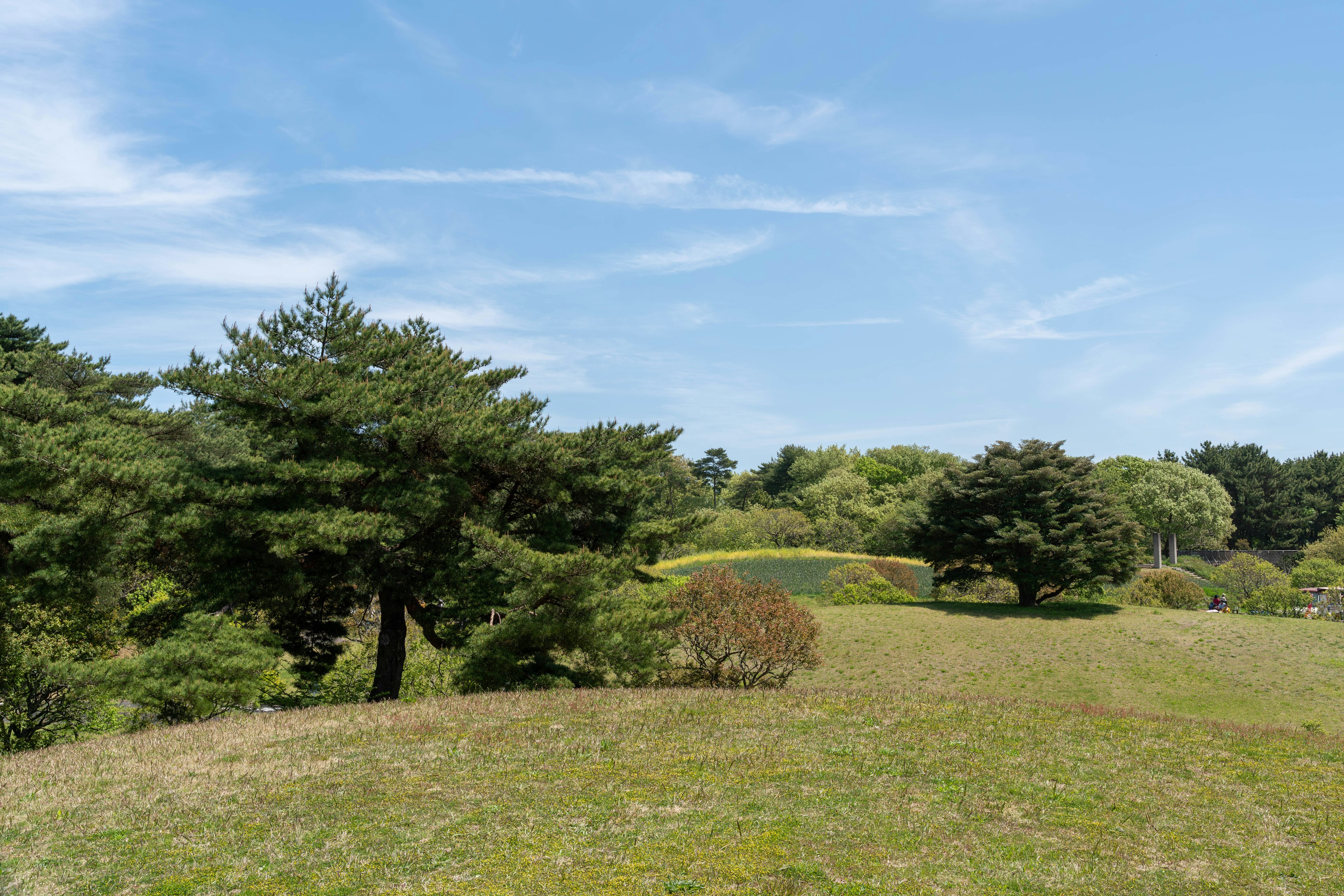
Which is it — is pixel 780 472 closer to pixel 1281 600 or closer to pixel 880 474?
pixel 880 474

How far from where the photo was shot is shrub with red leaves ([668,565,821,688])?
2198 centimetres

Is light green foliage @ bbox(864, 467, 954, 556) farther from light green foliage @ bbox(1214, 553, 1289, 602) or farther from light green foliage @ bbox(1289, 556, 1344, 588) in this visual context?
light green foliage @ bbox(1289, 556, 1344, 588)

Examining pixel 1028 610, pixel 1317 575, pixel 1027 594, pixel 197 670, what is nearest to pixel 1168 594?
pixel 1027 594

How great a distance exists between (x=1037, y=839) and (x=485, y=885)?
5.79 m

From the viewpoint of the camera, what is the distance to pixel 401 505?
19094 millimetres

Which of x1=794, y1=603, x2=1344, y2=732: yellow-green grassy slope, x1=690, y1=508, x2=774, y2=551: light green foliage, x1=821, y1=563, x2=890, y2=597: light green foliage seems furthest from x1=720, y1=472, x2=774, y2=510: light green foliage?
x1=794, y1=603, x2=1344, y2=732: yellow-green grassy slope

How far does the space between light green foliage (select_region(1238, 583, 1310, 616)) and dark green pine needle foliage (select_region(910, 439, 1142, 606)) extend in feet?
25.9

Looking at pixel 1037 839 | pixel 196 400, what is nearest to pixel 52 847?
pixel 1037 839

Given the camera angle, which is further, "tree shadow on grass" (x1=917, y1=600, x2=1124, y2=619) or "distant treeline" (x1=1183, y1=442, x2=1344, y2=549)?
"distant treeline" (x1=1183, y1=442, x2=1344, y2=549)

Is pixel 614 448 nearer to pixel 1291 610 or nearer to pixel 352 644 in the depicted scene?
pixel 352 644

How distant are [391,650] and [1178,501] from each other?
68774mm

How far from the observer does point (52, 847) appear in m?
9.21

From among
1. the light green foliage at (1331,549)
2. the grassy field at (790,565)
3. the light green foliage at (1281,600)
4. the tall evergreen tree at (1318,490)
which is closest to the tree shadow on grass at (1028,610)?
the light green foliage at (1281,600)

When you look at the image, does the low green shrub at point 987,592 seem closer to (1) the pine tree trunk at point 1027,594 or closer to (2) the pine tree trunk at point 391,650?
(1) the pine tree trunk at point 1027,594
